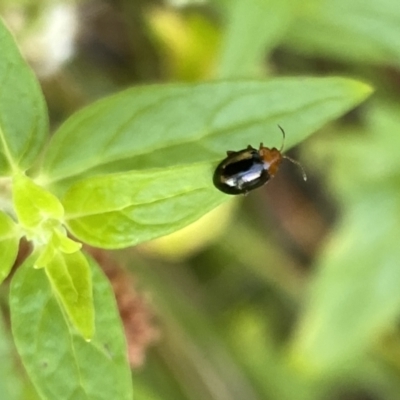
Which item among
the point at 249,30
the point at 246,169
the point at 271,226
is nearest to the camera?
the point at 246,169

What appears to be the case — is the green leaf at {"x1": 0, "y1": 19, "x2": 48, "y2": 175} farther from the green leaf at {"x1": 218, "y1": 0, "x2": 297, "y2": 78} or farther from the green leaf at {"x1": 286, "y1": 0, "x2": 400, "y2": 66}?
the green leaf at {"x1": 286, "y1": 0, "x2": 400, "y2": 66}

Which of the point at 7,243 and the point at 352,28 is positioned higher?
the point at 352,28

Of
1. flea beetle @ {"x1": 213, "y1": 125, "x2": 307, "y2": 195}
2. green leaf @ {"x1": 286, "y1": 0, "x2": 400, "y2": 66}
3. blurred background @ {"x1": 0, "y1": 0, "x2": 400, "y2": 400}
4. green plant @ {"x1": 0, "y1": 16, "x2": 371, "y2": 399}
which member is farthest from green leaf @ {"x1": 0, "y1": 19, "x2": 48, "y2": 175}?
green leaf @ {"x1": 286, "y1": 0, "x2": 400, "y2": 66}

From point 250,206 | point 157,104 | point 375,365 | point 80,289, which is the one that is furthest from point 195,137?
point 375,365

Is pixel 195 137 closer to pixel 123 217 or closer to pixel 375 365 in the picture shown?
pixel 123 217

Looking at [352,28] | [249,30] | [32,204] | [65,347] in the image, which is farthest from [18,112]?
[352,28]

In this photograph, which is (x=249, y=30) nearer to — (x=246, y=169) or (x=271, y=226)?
(x=246, y=169)
